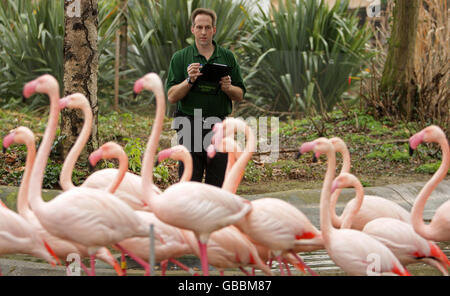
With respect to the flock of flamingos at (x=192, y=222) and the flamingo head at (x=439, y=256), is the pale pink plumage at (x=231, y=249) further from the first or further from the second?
the flamingo head at (x=439, y=256)

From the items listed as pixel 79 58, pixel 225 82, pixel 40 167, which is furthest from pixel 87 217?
pixel 79 58

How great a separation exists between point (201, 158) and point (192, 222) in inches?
77.2

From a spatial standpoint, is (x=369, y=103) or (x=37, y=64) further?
(x=37, y=64)

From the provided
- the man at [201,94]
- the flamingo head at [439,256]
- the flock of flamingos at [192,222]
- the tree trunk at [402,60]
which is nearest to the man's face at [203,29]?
the man at [201,94]

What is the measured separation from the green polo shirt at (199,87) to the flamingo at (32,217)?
1585 mm

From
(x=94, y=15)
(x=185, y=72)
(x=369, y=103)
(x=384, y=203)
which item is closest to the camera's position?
(x=384, y=203)

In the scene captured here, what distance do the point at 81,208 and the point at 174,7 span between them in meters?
8.49

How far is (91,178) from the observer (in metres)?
4.30

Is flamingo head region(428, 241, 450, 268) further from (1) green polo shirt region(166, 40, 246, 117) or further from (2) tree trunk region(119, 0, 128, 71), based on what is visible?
(2) tree trunk region(119, 0, 128, 71)

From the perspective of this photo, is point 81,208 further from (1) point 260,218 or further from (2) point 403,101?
(2) point 403,101

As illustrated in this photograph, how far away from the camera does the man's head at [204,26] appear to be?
16.1ft

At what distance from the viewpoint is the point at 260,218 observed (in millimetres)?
3512

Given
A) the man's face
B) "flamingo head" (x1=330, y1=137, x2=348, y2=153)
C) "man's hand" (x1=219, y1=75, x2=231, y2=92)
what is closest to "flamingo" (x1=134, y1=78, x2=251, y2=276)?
"flamingo head" (x1=330, y1=137, x2=348, y2=153)
